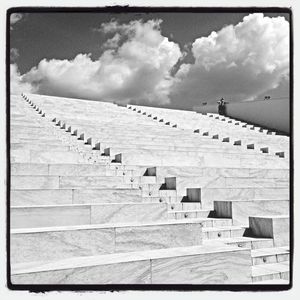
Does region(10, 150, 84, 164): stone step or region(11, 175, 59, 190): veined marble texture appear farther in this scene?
region(10, 150, 84, 164): stone step

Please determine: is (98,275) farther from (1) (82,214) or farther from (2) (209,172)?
(2) (209,172)

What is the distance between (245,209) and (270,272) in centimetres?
184

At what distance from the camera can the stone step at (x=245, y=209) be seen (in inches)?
233

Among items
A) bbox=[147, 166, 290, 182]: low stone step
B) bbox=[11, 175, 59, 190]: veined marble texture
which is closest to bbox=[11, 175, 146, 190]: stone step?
bbox=[11, 175, 59, 190]: veined marble texture

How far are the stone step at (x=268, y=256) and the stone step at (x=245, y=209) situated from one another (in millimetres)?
921

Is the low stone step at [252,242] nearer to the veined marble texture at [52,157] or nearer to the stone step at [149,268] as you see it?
the stone step at [149,268]

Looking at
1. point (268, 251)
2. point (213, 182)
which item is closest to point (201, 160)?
point (213, 182)

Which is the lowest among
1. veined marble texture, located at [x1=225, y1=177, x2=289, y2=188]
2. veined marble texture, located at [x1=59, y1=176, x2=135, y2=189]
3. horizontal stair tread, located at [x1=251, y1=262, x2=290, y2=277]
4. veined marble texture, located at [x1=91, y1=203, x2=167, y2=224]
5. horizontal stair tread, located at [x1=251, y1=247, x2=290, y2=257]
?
horizontal stair tread, located at [x1=251, y1=262, x2=290, y2=277]

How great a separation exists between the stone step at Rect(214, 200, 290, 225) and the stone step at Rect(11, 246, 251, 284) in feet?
6.01

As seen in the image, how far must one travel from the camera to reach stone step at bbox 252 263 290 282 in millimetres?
4082

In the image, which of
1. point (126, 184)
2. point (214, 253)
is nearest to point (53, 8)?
point (214, 253)

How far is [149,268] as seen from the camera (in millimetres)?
3555

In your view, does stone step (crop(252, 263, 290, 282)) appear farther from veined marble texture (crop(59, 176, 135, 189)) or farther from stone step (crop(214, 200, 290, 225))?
veined marble texture (crop(59, 176, 135, 189))
